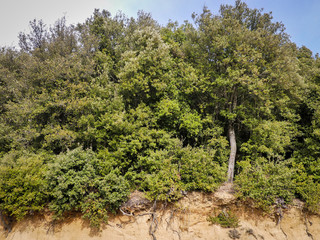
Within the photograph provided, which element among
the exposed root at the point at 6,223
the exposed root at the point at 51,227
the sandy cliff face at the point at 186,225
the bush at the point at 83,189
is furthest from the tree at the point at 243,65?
the exposed root at the point at 6,223

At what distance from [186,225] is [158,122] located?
359 inches

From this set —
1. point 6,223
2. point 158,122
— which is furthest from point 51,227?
point 158,122

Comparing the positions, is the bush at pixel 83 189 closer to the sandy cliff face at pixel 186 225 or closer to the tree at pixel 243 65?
the sandy cliff face at pixel 186 225

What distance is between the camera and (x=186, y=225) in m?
13.8

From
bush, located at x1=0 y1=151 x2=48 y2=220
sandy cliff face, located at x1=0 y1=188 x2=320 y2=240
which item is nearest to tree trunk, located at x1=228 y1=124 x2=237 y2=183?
sandy cliff face, located at x1=0 y1=188 x2=320 y2=240

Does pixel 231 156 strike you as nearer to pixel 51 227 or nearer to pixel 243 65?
pixel 243 65

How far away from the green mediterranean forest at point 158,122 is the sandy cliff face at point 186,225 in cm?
98

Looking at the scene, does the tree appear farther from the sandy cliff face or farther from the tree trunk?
the sandy cliff face

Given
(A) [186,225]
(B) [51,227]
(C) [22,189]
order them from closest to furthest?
(C) [22,189]
(B) [51,227]
(A) [186,225]

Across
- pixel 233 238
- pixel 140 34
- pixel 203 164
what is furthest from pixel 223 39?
pixel 233 238

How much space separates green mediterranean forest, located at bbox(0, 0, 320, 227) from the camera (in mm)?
13102

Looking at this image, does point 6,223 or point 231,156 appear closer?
point 6,223

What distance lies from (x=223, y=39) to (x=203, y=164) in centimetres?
1184

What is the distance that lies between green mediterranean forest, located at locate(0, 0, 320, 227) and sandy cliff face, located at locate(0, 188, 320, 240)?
0.98 m
